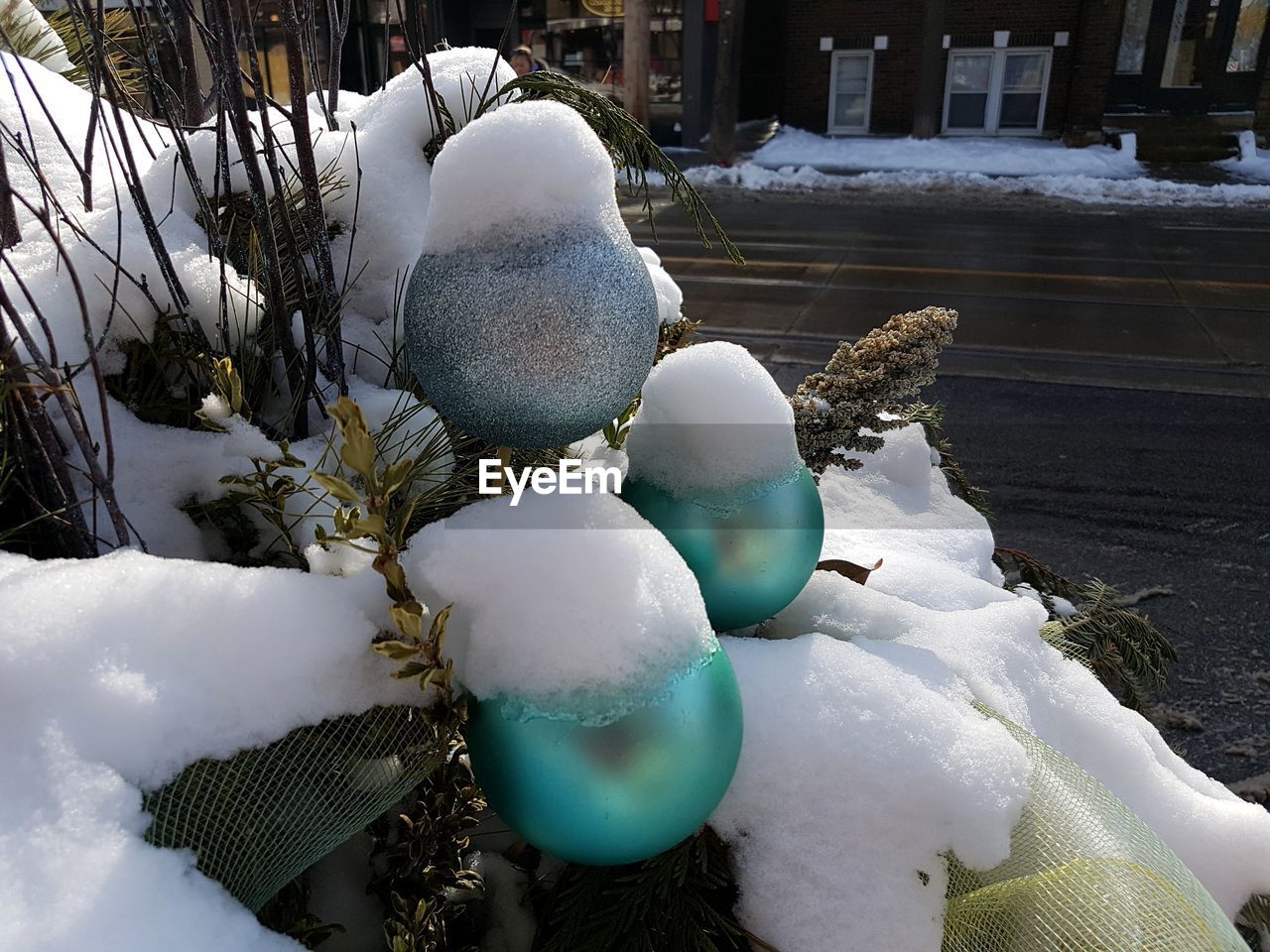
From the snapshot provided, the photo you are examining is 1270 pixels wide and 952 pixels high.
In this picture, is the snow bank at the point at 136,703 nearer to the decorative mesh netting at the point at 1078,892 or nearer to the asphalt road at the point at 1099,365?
the decorative mesh netting at the point at 1078,892

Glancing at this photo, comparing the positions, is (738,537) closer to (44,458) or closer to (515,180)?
(515,180)

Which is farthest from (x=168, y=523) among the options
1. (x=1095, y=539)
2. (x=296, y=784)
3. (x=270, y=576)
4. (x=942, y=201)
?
(x=942, y=201)

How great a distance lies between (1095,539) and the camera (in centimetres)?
371

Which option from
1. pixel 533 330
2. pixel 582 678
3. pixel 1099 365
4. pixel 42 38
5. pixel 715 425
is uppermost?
pixel 42 38

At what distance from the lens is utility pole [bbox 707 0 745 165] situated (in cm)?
1354

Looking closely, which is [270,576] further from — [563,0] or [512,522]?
[563,0]

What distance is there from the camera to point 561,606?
1031 mm

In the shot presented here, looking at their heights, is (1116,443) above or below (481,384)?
below

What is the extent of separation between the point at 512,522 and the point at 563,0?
15757mm

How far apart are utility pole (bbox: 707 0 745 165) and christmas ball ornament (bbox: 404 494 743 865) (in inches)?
548

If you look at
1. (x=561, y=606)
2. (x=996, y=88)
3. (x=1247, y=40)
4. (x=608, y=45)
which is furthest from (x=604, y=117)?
(x=1247, y=40)

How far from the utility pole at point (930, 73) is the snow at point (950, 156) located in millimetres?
290

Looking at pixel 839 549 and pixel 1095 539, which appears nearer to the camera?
pixel 839 549

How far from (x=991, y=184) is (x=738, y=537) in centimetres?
1270
